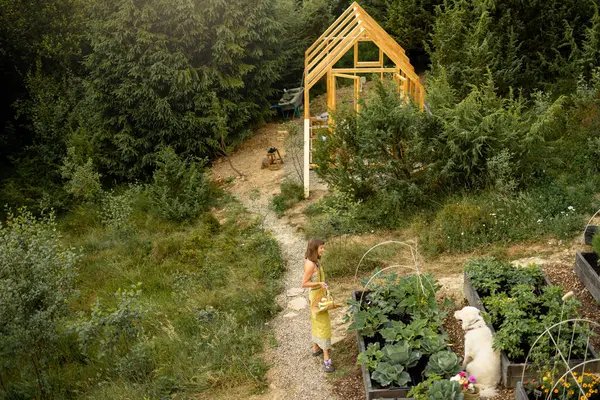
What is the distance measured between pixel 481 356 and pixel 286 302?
135 inches

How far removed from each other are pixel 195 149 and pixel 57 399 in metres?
9.20

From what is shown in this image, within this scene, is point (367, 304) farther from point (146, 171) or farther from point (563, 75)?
point (146, 171)

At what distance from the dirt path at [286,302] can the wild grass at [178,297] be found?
20 cm

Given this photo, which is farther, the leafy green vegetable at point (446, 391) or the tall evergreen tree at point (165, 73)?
the tall evergreen tree at point (165, 73)

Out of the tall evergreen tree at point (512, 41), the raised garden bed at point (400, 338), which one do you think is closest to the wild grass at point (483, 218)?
the raised garden bed at point (400, 338)

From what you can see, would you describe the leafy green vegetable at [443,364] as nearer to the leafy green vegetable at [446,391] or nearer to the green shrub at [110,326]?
the leafy green vegetable at [446,391]

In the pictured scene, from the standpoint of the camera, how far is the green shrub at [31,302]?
720cm

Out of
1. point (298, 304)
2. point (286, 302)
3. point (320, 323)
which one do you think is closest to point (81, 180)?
point (286, 302)

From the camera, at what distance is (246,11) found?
1606 centimetres

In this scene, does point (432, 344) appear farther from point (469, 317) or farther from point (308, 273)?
point (308, 273)

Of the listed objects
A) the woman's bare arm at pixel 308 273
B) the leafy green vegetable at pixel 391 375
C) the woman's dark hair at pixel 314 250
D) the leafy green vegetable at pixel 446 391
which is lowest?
the leafy green vegetable at pixel 391 375

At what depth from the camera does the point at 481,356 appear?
5.97 metres

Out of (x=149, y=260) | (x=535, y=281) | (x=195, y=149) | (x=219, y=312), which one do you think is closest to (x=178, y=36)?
(x=195, y=149)

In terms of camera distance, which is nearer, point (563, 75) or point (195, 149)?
point (563, 75)
